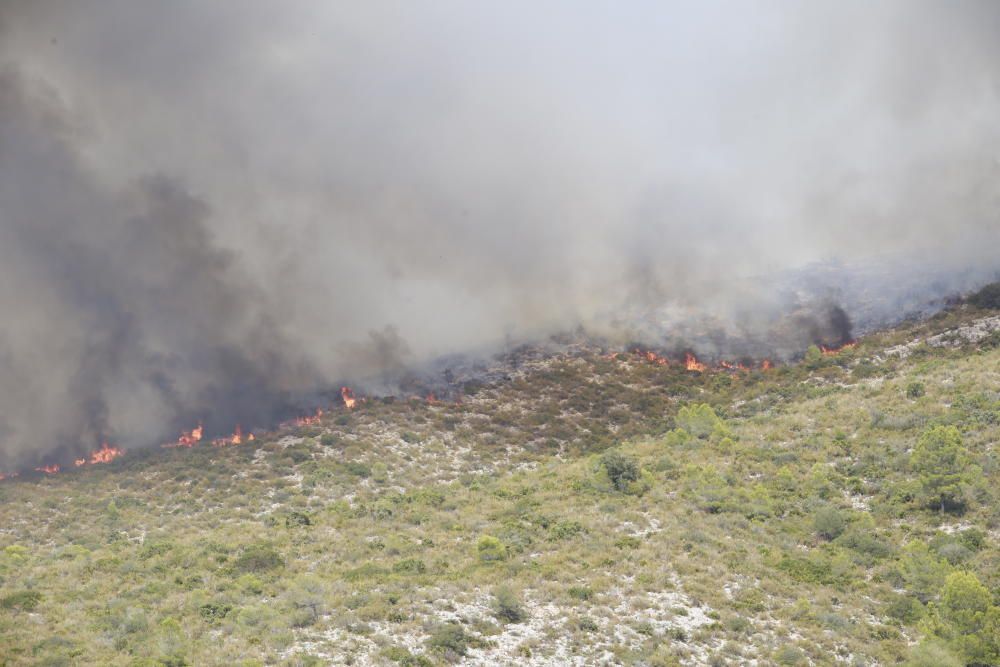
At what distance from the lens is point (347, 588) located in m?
34.9

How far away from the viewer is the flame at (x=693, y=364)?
103 meters

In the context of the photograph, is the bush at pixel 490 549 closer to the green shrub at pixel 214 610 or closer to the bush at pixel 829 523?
the green shrub at pixel 214 610

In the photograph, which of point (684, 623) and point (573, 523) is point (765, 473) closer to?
point (573, 523)

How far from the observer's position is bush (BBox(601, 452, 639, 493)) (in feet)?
172

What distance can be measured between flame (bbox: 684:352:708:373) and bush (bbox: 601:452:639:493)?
51.6 meters

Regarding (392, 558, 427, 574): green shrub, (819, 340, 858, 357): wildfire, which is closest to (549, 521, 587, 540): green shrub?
(392, 558, 427, 574): green shrub

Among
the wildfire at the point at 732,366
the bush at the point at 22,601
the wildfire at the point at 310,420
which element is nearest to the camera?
the bush at the point at 22,601

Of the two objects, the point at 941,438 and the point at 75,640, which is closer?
the point at 75,640

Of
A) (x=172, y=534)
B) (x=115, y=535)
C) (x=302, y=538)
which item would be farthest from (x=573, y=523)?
(x=115, y=535)

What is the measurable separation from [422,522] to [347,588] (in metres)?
15.1

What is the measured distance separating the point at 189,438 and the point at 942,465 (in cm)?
8192

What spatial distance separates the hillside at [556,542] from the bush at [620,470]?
0.22 metres

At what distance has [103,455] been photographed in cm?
8062

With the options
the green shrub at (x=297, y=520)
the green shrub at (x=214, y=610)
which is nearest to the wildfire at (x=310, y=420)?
the green shrub at (x=297, y=520)
